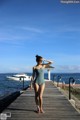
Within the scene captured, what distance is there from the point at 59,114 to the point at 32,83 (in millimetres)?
1466

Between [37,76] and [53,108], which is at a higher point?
[37,76]

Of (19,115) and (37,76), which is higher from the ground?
(37,76)

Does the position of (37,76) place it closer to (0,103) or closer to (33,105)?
(33,105)

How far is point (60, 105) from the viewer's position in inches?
709

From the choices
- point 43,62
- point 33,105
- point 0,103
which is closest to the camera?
point 43,62

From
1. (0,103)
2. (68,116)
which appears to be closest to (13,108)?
(68,116)

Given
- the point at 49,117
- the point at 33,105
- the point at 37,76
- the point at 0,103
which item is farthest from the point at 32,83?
the point at 0,103

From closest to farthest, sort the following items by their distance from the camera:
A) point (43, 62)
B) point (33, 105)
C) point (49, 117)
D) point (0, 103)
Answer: point (49, 117) < point (43, 62) < point (33, 105) < point (0, 103)

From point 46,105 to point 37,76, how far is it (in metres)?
3.51

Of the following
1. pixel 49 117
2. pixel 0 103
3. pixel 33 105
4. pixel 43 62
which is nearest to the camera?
pixel 49 117

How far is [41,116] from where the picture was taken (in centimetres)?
1455

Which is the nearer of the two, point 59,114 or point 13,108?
point 59,114

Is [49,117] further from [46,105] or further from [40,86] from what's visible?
[46,105]

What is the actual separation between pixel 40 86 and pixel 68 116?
1414mm
